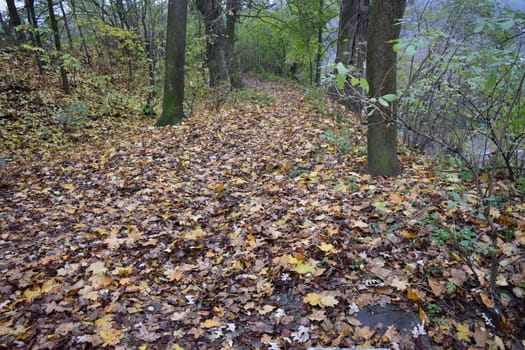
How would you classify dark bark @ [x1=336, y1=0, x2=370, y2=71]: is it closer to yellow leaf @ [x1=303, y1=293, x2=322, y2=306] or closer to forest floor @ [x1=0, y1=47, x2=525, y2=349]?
forest floor @ [x1=0, y1=47, x2=525, y2=349]

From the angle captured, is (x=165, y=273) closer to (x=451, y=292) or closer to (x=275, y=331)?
(x=275, y=331)

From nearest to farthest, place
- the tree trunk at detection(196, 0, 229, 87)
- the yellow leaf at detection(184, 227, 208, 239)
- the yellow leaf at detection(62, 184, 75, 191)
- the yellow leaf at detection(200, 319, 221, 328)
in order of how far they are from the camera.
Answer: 1. the yellow leaf at detection(200, 319, 221, 328)
2. the yellow leaf at detection(184, 227, 208, 239)
3. the yellow leaf at detection(62, 184, 75, 191)
4. the tree trunk at detection(196, 0, 229, 87)

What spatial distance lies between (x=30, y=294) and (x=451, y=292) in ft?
12.6

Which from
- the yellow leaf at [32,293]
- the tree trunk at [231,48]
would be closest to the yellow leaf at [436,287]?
the yellow leaf at [32,293]

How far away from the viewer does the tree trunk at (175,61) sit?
28.4 feet

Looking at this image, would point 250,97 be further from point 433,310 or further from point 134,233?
point 433,310

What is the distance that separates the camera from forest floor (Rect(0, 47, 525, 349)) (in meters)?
2.64

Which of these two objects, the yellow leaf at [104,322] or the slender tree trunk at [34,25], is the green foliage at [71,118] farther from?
the yellow leaf at [104,322]

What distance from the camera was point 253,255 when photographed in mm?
3570

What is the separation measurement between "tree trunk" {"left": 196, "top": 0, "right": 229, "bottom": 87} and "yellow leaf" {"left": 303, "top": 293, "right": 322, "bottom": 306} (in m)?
10.6

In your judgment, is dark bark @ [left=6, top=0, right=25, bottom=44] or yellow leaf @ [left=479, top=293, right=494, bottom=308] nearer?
yellow leaf @ [left=479, top=293, right=494, bottom=308]

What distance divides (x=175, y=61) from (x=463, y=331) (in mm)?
8601

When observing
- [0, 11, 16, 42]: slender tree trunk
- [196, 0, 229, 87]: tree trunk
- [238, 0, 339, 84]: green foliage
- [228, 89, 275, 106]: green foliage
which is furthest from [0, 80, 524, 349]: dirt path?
[238, 0, 339, 84]: green foliage

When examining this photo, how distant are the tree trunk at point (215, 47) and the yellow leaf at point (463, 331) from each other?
36.8 feet
